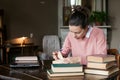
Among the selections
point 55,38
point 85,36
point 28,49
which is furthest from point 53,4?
point 85,36

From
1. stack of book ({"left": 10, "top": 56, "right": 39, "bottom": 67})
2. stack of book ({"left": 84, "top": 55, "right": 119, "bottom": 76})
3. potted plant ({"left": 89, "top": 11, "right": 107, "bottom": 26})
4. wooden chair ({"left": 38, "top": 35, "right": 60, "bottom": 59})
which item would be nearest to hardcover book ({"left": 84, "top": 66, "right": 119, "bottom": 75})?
stack of book ({"left": 84, "top": 55, "right": 119, "bottom": 76})

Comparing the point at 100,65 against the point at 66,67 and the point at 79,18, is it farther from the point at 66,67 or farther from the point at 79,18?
the point at 79,18

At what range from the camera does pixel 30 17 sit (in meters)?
6.70

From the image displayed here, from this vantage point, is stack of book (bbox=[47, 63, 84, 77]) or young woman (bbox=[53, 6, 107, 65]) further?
young woman (bbox=[53, 6, 107, 65])

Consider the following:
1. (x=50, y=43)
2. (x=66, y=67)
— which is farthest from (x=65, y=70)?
(x=50, y=43)

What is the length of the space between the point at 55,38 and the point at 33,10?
908 millimetres

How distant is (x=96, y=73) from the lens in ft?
5.66

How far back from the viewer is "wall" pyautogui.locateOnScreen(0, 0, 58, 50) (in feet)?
21.1

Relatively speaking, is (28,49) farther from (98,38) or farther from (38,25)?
(98,38)

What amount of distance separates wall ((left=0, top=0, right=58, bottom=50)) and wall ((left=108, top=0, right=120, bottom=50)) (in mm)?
1441

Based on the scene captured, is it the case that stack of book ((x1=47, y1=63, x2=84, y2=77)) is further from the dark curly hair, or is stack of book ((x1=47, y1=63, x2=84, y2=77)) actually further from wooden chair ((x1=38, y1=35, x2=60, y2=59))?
wooden chair ((x1=38, y1=35, x2=60, y2=59))

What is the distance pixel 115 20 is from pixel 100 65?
4.92 meters

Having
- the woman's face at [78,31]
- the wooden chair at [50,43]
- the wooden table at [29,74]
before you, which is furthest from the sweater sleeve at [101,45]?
the wooden chair at [50,43]

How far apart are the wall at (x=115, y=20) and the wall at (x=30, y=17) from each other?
1441mm
